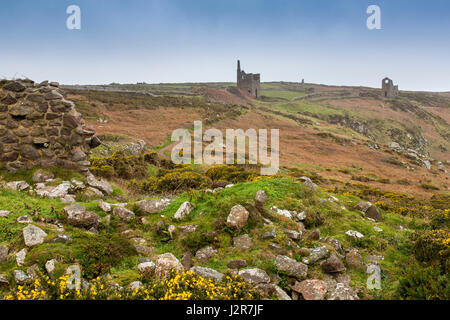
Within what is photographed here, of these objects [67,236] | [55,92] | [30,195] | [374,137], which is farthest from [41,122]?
[374,137]

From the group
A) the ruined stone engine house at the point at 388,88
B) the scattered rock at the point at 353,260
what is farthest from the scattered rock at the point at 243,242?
the ruined stone engine house at the point at 388,88

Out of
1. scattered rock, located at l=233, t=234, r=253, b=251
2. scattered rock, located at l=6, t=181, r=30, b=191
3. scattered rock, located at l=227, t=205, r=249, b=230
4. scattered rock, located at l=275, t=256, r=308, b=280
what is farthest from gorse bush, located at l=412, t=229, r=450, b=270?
scattered rock, located at l=6, t=181, r=30, b=191

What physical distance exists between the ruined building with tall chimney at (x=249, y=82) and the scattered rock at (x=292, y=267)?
86486 millimetres

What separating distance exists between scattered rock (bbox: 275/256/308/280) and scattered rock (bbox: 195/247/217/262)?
4.38 ft

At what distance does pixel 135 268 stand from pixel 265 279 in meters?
2.33

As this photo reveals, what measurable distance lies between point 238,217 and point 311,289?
247 centimetres

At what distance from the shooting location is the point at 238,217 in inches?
271

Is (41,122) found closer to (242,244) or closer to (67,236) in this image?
(67,236)

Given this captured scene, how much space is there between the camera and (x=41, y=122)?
374 inches

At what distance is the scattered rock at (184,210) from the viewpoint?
7371 millimetres

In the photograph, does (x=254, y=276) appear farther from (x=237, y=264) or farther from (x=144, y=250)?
(x=144, y=250)

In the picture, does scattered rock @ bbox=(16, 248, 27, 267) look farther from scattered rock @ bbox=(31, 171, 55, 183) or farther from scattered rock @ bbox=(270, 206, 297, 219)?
scattered rock @ bbox=(270, 206, 297, 219)

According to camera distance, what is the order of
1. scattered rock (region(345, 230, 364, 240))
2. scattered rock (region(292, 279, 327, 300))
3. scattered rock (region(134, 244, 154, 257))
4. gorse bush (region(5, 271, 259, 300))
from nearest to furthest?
gorse bush (region(5, 271, 259, 300)) < scattered rock (region(292, 279, 327, 300)) < scattered rock (region(134, 244, 154, 257)) < scattered rock (region(345, 230, 364, 240))

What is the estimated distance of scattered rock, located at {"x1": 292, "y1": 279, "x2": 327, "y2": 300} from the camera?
469 cm
